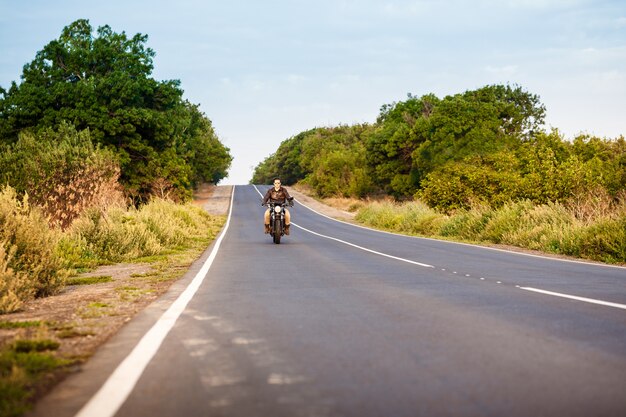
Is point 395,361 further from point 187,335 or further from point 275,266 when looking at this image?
point 275,266

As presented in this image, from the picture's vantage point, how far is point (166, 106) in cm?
4841

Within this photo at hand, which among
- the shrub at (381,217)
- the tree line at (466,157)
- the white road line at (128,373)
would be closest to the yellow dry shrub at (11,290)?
the white road line at (128,373)

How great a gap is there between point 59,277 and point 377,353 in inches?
261

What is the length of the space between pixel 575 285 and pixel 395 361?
6.43m

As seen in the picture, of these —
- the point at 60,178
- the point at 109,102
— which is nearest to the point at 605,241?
the point at 60,178

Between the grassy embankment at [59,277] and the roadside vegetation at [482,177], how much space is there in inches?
470

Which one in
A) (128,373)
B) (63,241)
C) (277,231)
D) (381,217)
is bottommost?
(381,217)

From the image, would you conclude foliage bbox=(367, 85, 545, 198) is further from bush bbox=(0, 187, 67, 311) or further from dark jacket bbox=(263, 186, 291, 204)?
bush bbox=(0, 187, 67, 311)

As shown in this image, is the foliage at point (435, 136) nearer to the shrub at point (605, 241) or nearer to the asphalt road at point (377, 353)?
the shrub at point (605, 241)

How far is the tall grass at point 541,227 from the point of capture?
1741 cm

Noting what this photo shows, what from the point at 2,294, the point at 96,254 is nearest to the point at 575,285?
the point at 2,294

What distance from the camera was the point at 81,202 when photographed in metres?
20.5

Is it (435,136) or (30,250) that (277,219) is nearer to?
→ (30,250)

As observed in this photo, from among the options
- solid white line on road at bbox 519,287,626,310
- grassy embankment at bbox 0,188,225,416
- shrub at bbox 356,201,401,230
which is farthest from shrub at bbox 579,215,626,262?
shrub at bbox 356,201,401,230
